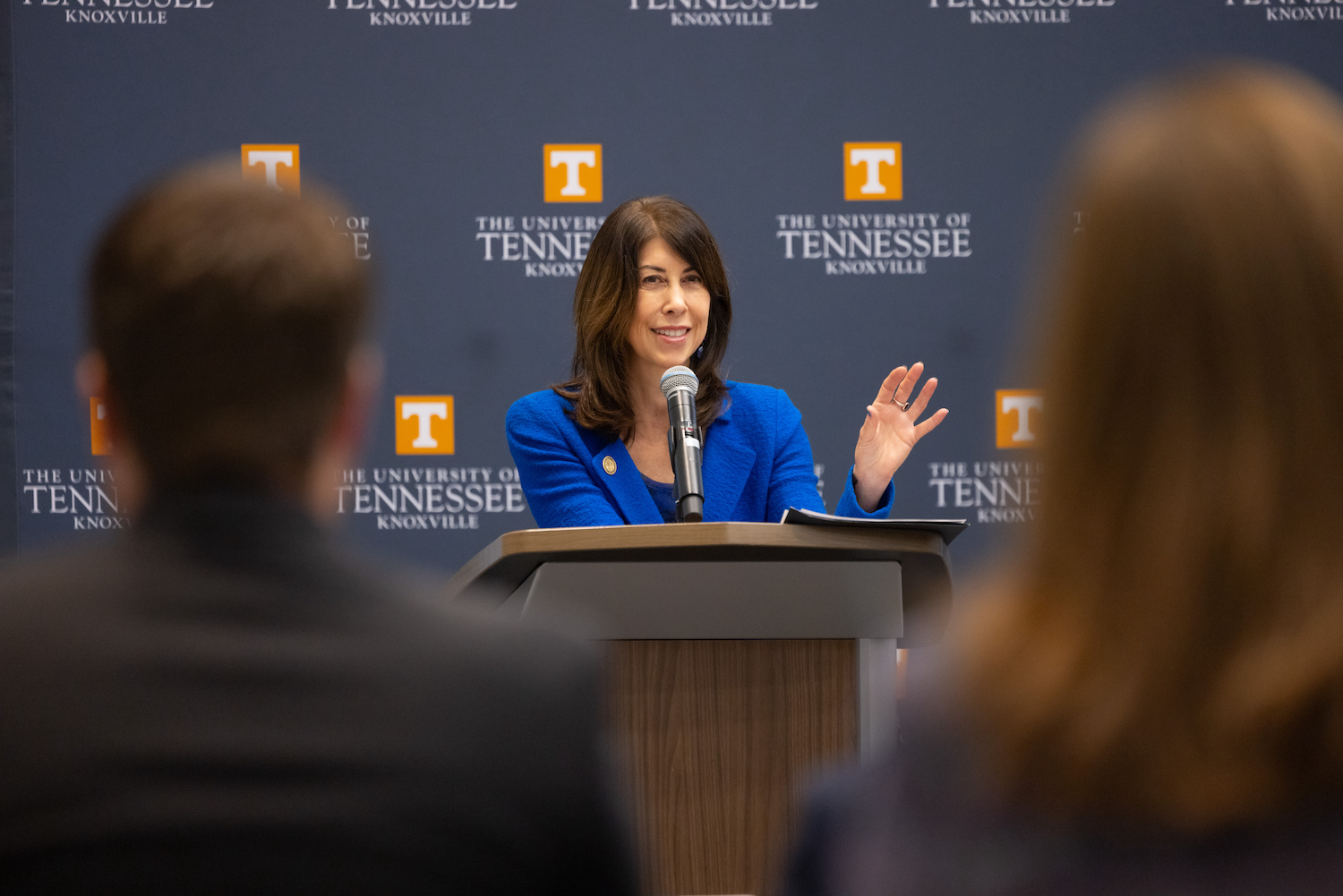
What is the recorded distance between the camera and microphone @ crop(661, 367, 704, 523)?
6.08 ft

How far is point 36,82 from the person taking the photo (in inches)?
146

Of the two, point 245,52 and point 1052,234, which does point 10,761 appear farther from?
point 245,52

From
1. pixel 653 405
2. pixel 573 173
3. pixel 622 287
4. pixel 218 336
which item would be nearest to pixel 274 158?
pixel 573 173

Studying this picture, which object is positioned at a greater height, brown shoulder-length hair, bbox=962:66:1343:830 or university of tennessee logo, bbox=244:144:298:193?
university of tennessee logo, bbox=244:144:298:193

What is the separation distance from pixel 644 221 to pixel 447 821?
2.18 m

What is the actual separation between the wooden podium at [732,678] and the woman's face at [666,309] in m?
Result: 1.06

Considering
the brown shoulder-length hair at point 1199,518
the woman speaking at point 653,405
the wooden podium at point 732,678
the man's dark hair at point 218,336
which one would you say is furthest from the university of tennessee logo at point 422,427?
the brown shoulder-length hair at point 1199,518

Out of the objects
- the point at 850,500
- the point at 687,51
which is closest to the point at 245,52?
the point at 687,51

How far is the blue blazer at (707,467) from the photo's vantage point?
255cm

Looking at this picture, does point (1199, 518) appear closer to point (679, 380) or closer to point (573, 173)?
point (679, 380)

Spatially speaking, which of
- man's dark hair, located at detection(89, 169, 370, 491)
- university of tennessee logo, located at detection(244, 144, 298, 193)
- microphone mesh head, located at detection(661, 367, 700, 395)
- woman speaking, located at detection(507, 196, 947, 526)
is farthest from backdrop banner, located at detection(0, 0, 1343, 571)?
man's dark hair, located at detection(89, 169, 370, 491)

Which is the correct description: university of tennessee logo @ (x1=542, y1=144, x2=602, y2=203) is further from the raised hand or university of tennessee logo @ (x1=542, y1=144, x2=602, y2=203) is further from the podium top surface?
the podium top surface

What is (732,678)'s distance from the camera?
1.76 meters

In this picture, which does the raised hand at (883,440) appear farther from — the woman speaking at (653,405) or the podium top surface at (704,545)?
the podium top surface at (704,545)
